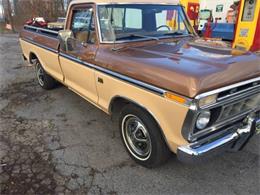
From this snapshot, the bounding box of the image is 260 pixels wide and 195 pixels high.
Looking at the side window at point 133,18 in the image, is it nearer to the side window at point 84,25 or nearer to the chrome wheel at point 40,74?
the side window at point 84,25

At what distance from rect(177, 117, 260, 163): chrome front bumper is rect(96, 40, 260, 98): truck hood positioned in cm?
54

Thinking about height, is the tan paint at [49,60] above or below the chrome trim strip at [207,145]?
above

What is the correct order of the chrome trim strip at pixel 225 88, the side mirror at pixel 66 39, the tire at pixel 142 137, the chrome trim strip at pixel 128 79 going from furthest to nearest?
the side mirror at pixel 66 39, the tire at pixel 142 137, the chrome trim strip at pixel 128 79, the chrome trim strip at pixel 225 88

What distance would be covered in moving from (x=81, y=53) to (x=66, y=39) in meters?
0.32

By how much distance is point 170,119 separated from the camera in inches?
97.4

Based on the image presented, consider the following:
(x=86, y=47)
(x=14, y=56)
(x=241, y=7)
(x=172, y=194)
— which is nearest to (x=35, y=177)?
(x=172, y=194)

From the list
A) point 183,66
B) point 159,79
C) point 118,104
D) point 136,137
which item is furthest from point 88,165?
point 183,66

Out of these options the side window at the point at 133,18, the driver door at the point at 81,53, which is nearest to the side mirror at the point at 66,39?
the driver door at the point at 81,53

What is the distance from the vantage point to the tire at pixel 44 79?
5.67m

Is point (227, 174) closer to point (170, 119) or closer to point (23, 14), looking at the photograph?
point (170, 119)

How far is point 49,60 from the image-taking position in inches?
198

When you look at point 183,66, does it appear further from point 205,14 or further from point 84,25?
point 205,14

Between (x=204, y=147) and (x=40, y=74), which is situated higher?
(x=204, y=147)

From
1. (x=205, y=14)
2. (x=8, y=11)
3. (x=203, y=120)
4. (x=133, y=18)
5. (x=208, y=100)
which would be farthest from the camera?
(x=8, y=11)
